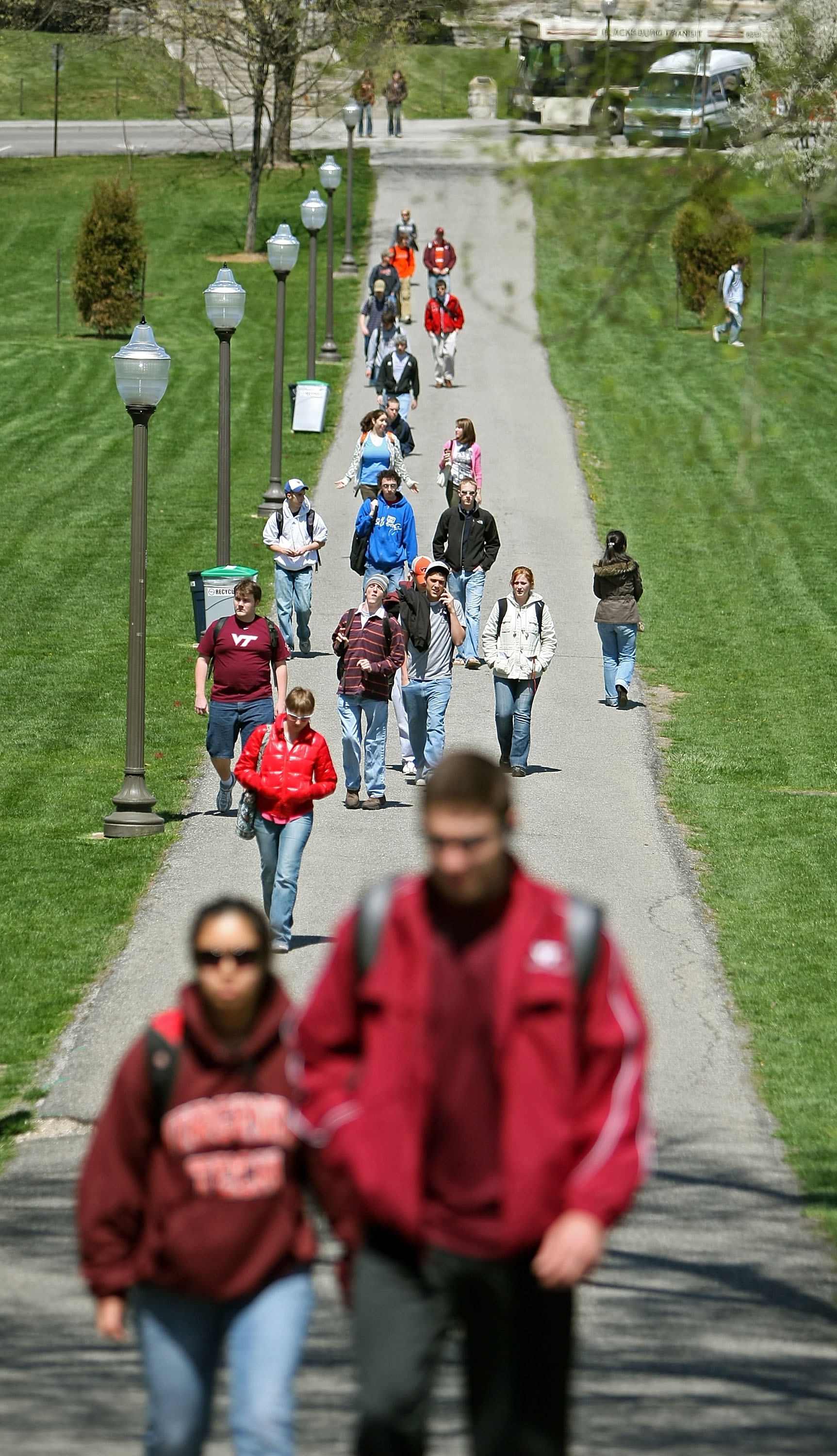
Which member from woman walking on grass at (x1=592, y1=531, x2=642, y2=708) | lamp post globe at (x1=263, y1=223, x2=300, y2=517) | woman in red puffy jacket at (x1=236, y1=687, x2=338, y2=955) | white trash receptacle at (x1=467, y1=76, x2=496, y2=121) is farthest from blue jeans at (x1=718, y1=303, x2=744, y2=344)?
woman in red puffy jacket at (x1=236, y1=687, x2=338, y2=955)

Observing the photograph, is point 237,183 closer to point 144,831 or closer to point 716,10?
point 144,831

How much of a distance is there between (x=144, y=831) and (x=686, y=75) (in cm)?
756

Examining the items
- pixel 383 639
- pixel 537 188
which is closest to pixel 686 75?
pixel 537 188

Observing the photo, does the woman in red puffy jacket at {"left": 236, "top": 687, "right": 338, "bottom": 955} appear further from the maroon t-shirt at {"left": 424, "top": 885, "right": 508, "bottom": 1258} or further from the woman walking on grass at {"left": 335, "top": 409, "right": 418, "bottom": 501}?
the woman walking on grass at {"left": 335, "top": 409, "right": 418, "bottom": 501}

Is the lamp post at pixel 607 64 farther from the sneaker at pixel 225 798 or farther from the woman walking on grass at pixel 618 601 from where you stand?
the woman walking on grass at pixel 618 601

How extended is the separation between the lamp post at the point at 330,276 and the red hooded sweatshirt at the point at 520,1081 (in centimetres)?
3173

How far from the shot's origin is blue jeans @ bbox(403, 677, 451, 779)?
16.5 m

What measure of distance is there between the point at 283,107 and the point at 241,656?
1398 inches

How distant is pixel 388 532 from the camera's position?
19.7 m

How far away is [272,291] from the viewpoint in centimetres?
4312

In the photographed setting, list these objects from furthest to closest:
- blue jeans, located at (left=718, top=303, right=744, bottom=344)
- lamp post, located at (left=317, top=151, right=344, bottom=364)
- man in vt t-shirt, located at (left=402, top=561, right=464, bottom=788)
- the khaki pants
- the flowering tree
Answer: the khaki pants
blue jeans, located at (left=718, top=303, right=744, bottom=344)
lamp post, located at (left=317, top=151, right=344, bottom=364)
man in vt t-shirt, located at (left=402, top=561, right=464, bottom=788)
the flowering tree

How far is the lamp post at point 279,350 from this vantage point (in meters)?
24.7

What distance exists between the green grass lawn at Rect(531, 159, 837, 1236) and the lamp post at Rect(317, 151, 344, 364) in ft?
14.5

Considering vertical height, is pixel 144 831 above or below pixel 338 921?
above
